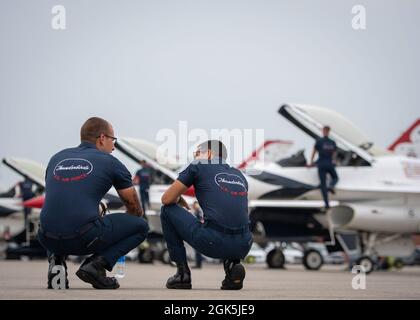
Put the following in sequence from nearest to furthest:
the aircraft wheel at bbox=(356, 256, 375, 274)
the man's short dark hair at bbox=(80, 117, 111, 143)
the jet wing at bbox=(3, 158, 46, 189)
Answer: the man's short dark hair at bbox=(80, 117, 111, 143)
the aircraft wheel at bbox=(356, 256, 375, 274)
the jet wing at bbox=(3, 158, 46, 189)

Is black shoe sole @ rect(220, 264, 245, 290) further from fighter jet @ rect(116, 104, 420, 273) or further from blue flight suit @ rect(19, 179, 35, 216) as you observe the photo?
blue flight suit @ rect(19, 179, 35, 216)

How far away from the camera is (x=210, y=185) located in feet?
22.4

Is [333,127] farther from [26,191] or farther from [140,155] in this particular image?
[26,191]

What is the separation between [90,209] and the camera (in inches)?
249

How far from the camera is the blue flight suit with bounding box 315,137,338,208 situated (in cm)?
1756

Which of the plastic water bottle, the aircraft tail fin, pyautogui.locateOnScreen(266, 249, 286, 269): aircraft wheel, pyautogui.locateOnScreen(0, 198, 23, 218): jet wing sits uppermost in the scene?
the plastic water bottle

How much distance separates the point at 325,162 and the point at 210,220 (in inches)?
442

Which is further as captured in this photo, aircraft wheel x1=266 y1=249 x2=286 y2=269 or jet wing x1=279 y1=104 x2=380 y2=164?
aircraft wheel x1=266 y1=249 x2=286 y2=269

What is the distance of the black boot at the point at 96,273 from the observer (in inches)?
254

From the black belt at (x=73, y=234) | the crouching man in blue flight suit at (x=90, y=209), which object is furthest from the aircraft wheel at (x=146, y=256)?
the black belt at (x=73, y=234)

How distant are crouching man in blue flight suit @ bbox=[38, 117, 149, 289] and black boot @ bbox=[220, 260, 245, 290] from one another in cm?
80

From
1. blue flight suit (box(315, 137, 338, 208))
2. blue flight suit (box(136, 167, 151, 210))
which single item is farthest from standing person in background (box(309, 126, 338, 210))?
blue flight suit (box(136, 167, 151, 210))

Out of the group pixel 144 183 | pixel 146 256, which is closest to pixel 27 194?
pixel 146 256
